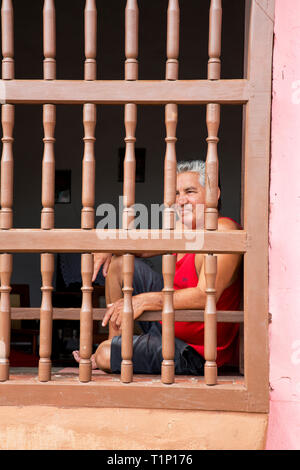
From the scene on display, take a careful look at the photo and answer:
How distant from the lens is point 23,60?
7.60 m

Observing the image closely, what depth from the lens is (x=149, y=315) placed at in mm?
2258

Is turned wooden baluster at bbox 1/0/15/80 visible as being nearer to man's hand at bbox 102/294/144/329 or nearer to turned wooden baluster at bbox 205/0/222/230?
turned wooden baluster at bbox 205/0/222/230

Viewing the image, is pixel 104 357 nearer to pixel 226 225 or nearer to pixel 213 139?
pixel 226 225

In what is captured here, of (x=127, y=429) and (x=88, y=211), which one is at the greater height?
(x=88, y=211)

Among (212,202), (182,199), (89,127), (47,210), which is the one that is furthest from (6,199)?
(182,199)

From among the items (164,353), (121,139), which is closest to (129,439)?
(164,353)

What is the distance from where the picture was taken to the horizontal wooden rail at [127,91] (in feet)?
6.61

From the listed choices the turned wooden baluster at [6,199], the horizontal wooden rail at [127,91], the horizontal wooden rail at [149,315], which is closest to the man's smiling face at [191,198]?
the horizontal wooden rail at [149,315]

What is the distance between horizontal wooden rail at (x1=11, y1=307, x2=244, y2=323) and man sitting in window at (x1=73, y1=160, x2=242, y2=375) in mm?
53

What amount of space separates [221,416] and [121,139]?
624 cm

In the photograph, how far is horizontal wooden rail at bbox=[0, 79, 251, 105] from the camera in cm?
202

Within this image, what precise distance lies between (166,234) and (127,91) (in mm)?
573

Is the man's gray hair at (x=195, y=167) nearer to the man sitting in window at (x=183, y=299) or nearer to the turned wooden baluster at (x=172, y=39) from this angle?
the man sitting in window at (x=183, y=299)

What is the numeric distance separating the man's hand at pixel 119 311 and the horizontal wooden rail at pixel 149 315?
29 mm
